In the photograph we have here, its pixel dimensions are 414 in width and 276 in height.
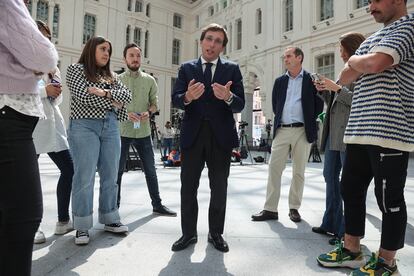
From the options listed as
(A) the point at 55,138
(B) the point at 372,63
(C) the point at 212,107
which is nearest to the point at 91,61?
(A) the point at 55,138

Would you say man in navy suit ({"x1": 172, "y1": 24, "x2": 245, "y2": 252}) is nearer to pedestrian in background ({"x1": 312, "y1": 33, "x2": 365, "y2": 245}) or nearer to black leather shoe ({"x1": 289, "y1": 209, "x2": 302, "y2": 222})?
pedestrian in background ({"x1": 312, "y1": 33, "x2": 365, "y2": 245})

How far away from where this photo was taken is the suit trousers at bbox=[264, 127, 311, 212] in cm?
345

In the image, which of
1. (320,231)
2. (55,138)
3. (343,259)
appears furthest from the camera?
(320,231)

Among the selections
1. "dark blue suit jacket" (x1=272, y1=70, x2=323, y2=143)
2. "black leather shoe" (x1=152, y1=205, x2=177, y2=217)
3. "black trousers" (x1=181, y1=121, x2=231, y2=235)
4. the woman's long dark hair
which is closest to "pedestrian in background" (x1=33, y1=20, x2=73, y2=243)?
the woman's long dark hair

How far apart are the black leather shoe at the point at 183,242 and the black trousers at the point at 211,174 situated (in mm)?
50

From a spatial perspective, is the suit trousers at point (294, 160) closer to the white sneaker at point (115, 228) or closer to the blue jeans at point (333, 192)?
the blue jeans at point (333, 192)

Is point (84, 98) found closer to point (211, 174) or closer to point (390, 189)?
point (211, 174)

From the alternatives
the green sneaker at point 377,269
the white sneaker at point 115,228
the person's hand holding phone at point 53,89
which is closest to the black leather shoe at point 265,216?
the white sneaker at point 115,228

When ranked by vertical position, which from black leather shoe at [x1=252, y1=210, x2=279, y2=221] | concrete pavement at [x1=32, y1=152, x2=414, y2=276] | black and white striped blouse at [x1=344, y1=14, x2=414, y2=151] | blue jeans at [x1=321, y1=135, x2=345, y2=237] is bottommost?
concrete pavement at [x1=32, y1=152, x2=414, y2=276]

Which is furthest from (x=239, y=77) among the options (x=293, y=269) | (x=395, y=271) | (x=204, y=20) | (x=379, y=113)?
(x=204, y=20)

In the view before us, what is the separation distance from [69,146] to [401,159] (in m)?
2.47

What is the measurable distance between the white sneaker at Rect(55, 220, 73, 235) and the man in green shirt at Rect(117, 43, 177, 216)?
0.78 meters

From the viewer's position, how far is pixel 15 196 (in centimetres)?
125

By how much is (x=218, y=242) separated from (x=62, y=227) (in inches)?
53.7
